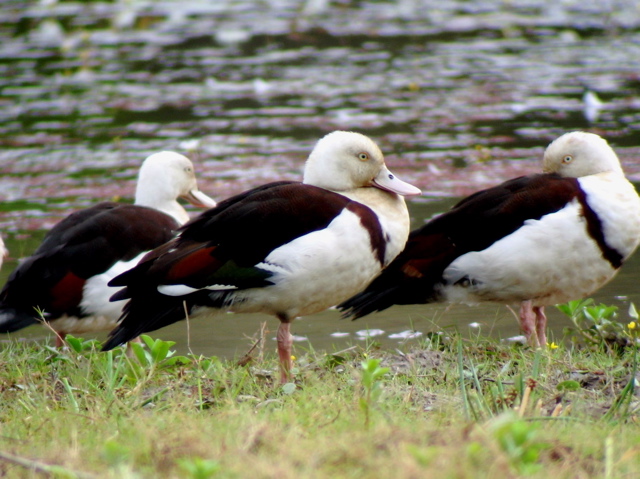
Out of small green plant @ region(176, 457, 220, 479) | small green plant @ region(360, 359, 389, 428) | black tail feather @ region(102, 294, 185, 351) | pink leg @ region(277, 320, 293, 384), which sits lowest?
pink leg @ region(277, 320, 293, 384)

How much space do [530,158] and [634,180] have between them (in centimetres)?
118

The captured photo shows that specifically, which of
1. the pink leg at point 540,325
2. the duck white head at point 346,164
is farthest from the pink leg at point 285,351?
the pink leg at point 540,325

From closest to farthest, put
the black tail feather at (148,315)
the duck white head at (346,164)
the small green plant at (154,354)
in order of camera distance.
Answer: the small green plant at (154,354) < the black tail feather at (148,315) < the duck white head at (346,164)

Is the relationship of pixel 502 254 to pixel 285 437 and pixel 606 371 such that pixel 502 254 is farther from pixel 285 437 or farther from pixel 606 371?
pixel 285 437

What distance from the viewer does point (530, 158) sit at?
9.90 metres

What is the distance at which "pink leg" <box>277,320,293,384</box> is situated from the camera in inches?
176

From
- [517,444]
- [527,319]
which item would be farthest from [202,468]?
[527,319]

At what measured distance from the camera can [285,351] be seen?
464 cm

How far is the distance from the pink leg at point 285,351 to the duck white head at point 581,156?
178cm

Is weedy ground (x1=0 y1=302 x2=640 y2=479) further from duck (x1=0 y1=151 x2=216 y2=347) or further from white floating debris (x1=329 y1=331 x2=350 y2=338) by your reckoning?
white floating debris (x1=329 y1=331 x2=350 y2=338)

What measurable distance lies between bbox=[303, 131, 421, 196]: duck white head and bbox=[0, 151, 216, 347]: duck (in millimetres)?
1193

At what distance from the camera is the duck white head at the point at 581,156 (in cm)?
548

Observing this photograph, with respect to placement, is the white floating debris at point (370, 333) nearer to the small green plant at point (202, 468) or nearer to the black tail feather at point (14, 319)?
the black tail feather at point (14, 319)

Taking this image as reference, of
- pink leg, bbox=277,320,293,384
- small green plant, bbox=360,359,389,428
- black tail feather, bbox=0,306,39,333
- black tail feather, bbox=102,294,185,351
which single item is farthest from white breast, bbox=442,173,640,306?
black tail feather, bbox=0,306,39,333
